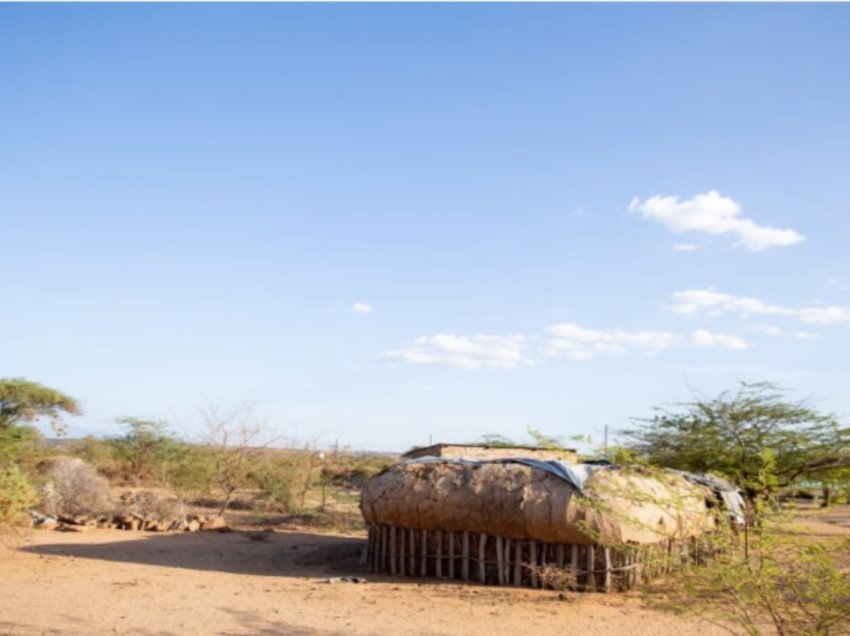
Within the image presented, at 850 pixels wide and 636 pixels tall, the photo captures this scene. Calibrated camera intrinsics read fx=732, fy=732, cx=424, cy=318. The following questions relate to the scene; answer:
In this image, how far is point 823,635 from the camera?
4395mm

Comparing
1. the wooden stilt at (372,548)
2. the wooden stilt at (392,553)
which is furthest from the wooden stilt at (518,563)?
the wooden stilt at (372,548)

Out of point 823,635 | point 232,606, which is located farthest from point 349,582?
point 823,635

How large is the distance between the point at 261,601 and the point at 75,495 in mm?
10303

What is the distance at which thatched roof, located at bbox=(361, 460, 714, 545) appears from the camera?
10281mm

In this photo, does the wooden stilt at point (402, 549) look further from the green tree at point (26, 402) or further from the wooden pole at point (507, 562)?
the green tree at point (26, 402)

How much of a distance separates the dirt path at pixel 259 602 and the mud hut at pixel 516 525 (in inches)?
16.9

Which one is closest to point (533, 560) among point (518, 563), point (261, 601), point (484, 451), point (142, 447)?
point (518, 563)

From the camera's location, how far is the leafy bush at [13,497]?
38.1ft

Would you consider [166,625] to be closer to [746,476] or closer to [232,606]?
[232,606]

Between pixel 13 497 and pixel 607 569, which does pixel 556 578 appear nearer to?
pixel 607 569

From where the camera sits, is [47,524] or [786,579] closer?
[786,579]

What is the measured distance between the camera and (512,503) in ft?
35.0

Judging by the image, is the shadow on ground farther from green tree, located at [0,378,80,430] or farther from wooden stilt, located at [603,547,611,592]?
green tree, located at [0,378,80,430]

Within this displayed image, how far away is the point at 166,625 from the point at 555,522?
524 centimetres
